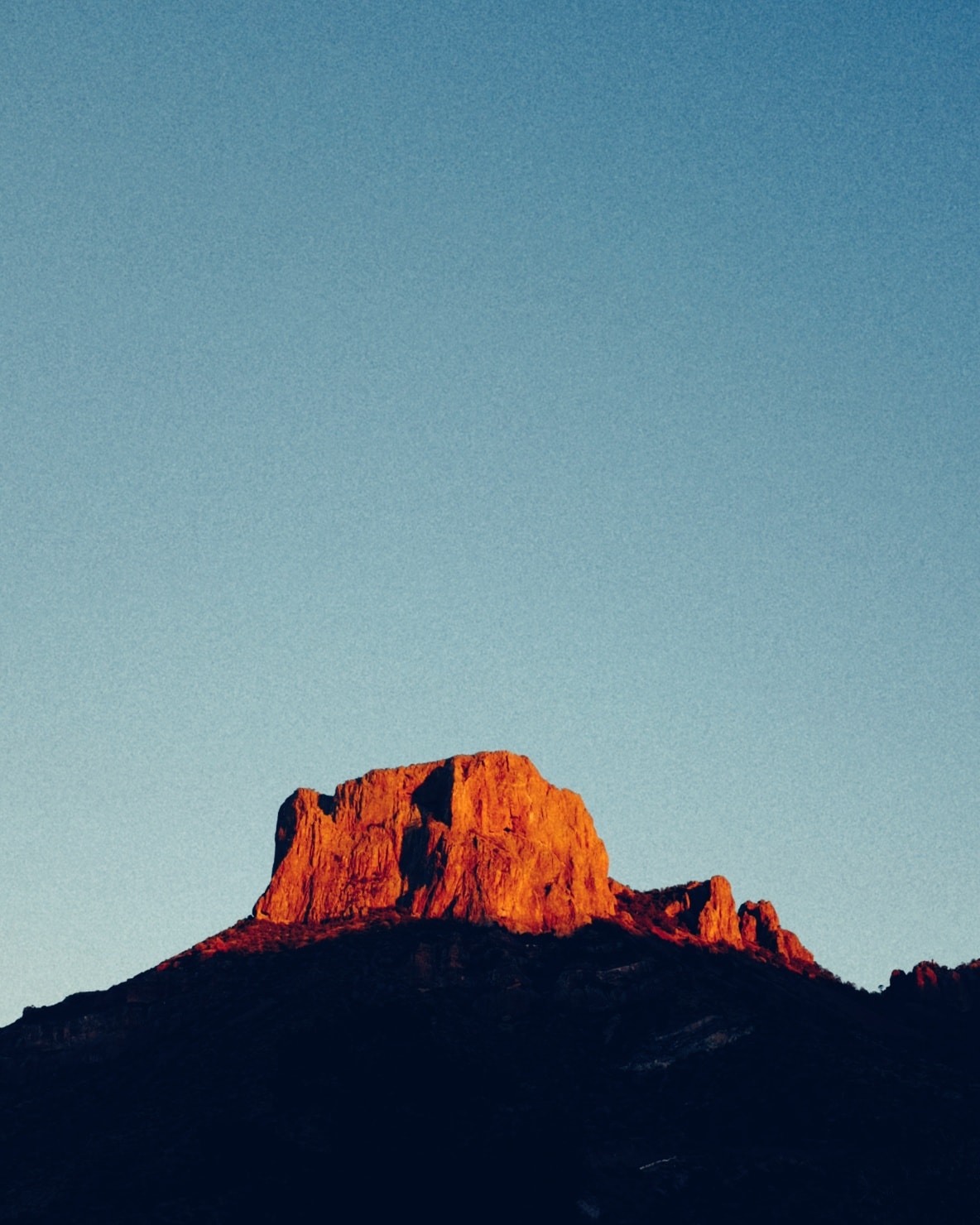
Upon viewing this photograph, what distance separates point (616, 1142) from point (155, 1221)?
35.5 m

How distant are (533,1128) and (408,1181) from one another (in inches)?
423

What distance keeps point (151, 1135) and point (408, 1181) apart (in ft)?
66.2

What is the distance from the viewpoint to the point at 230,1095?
200 meters

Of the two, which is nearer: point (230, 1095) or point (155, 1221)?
point (155, 1221)

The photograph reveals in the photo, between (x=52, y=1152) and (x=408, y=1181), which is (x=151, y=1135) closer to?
(x=52, y=1152)

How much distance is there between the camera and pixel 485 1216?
187625 mm

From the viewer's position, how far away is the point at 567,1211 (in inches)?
7333

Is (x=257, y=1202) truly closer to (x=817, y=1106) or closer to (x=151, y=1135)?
(x=151, y=1135)

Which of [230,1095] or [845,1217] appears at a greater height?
[230,1095]

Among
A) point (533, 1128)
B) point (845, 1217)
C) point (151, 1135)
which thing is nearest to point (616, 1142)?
point (533, 1128)

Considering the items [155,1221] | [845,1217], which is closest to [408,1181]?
[155,1221]

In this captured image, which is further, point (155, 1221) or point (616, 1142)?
point (616, 1142)

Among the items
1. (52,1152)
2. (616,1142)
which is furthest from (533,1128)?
(52,1152)

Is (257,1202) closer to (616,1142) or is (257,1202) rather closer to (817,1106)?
(616,1142)
